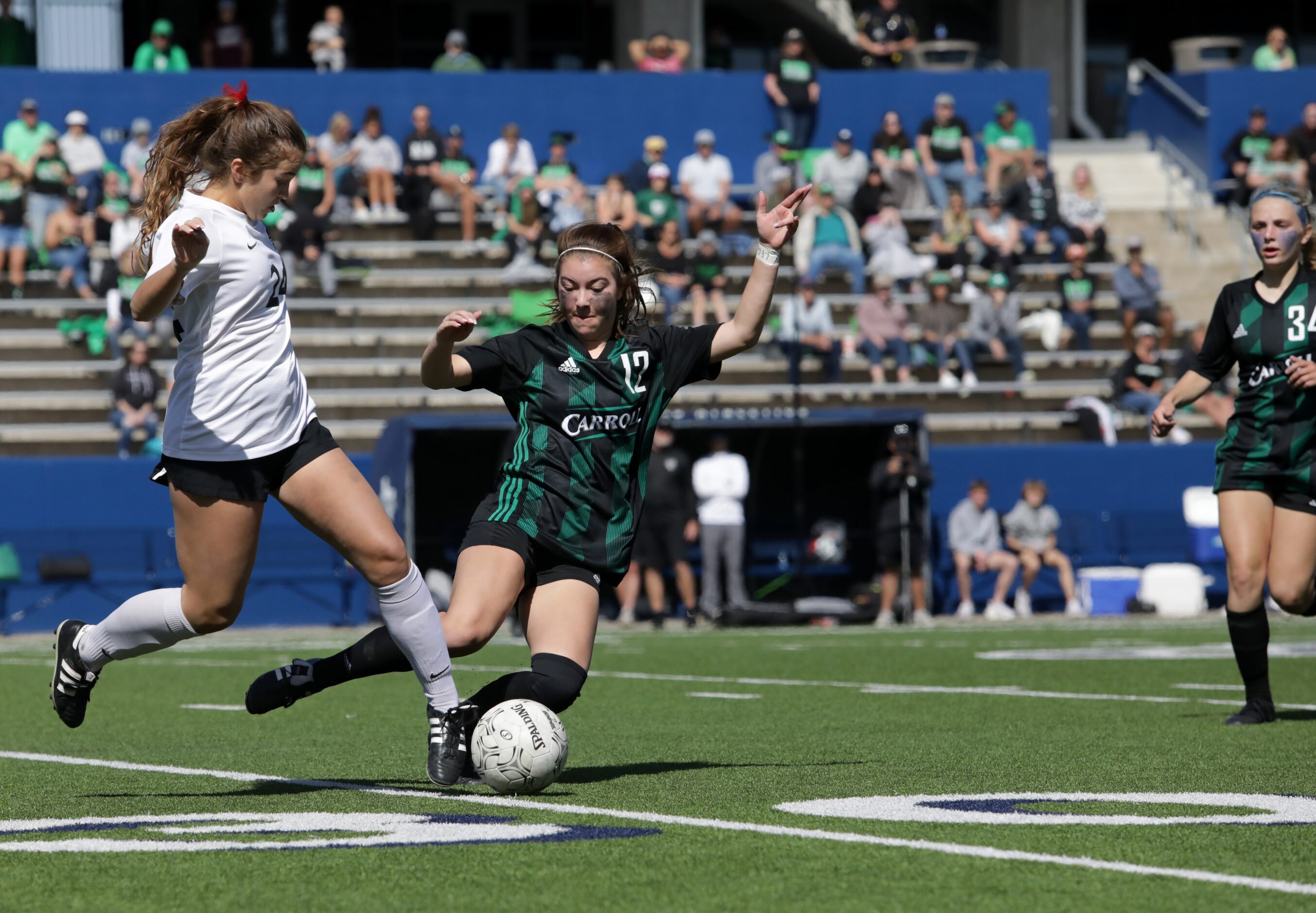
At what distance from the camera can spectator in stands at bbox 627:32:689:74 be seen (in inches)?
1063

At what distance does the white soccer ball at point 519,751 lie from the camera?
19.0 ft

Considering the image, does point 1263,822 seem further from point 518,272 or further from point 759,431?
point 518,272

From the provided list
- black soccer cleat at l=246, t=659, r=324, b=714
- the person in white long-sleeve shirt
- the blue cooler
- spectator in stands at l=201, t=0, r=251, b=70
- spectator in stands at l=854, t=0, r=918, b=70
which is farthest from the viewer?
spectator in stands at l=854, t=0, r=918, b=70

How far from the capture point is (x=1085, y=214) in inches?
997

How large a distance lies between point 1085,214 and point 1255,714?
17.9 meters

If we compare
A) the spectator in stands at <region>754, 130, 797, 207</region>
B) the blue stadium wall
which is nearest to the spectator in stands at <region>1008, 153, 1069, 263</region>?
the blue stadium wall

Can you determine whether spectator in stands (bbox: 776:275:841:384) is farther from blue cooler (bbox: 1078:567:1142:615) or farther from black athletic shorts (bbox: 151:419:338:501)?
black athletic shorts (bbox: 151:419:338:501)

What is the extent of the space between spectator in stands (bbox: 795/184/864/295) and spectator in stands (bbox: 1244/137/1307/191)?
5.57 meters

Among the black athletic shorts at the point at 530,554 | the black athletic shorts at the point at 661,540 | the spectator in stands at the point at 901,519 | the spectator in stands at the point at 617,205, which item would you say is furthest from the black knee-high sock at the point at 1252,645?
the spectator in stands at the point at 617,205

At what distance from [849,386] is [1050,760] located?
604 inches

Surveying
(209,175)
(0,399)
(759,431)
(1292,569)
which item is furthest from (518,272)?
(209,175)

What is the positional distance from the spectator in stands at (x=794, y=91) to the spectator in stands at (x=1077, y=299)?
154 inches

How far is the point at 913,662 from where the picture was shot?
12734 mm

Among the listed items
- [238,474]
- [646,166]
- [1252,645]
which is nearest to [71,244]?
[646,166]
